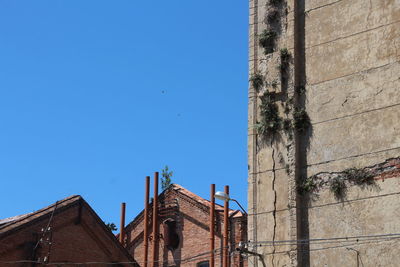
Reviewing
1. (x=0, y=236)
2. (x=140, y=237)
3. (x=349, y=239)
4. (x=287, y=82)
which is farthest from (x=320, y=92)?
(x=140, y=237)

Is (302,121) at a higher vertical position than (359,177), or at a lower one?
higher

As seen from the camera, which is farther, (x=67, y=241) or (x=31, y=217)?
(x=67, y=241)

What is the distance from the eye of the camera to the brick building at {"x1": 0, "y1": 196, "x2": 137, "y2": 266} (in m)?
20.5

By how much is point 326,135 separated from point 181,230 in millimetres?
15656

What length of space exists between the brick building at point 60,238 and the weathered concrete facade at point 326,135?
5975 millimetres

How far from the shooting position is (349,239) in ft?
56.2

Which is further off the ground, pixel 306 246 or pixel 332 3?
pixel 332 3

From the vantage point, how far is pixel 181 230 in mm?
32844

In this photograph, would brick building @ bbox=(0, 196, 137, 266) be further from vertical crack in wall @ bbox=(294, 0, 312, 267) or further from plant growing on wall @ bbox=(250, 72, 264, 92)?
vertical crack in wall @ bbox=(294, 0, 312, 267)

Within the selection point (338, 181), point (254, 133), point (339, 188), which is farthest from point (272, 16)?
point (339, 188)

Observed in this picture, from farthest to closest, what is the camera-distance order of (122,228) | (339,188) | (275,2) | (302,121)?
(122,228)
(275,2)
(302,121)
(339,188)

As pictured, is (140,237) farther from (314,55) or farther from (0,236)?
(314,55)

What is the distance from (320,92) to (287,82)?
1.07 m

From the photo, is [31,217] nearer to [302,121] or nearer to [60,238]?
[60,238]
